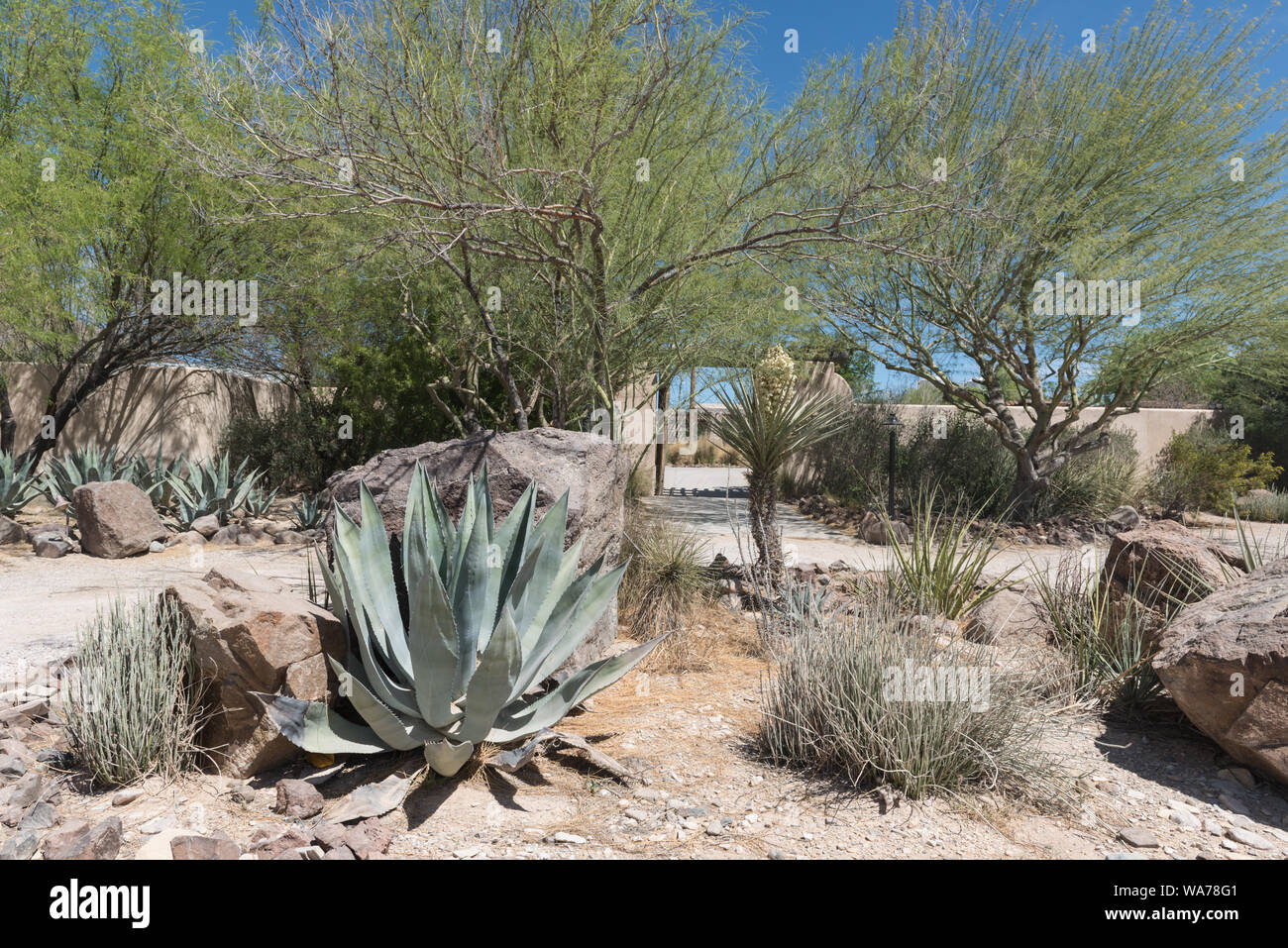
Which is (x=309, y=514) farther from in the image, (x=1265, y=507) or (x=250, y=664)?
(x=1265, y=507)

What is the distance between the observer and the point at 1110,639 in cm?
472

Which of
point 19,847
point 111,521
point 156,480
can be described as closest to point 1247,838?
point 19,847

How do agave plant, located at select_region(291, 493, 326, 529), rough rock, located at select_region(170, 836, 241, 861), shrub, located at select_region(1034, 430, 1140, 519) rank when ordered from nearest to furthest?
rough rock, located at select_region(170, 836, 241, 861)
agave plant, located at select_region(291, 493, 326, 529)
shrub, located at select_region(1034, 430, 1140, 519)

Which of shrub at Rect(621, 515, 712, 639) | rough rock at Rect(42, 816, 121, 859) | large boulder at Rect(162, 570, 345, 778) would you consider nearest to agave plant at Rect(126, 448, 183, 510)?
shrub at Rect(621, 515, 712, 639)

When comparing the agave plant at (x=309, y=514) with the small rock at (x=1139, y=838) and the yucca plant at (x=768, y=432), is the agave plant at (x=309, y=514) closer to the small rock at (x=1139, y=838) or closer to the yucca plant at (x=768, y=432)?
the yucca plant at (x=768, y=432)

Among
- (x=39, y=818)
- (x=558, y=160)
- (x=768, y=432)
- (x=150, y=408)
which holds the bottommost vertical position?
(x=39, y=818)

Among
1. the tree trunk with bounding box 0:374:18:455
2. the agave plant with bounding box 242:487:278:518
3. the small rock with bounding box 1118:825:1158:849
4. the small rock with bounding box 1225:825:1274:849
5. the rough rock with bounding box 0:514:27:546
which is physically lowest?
the small rock with bounding box 1225:825:1274:849

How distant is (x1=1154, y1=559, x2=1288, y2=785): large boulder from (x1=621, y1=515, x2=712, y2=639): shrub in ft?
9.33

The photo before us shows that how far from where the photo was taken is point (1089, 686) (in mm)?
4355

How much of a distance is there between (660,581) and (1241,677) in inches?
136

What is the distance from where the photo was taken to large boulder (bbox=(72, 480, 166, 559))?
8125 mm

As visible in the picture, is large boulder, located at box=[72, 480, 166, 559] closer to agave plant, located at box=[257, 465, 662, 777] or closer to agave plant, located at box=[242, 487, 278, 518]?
agave plant, located at box=[242, 487, 278, 518]

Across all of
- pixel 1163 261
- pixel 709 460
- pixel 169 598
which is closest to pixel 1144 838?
pixel 169 598

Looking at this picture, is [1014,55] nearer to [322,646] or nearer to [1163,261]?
[1163,261]
